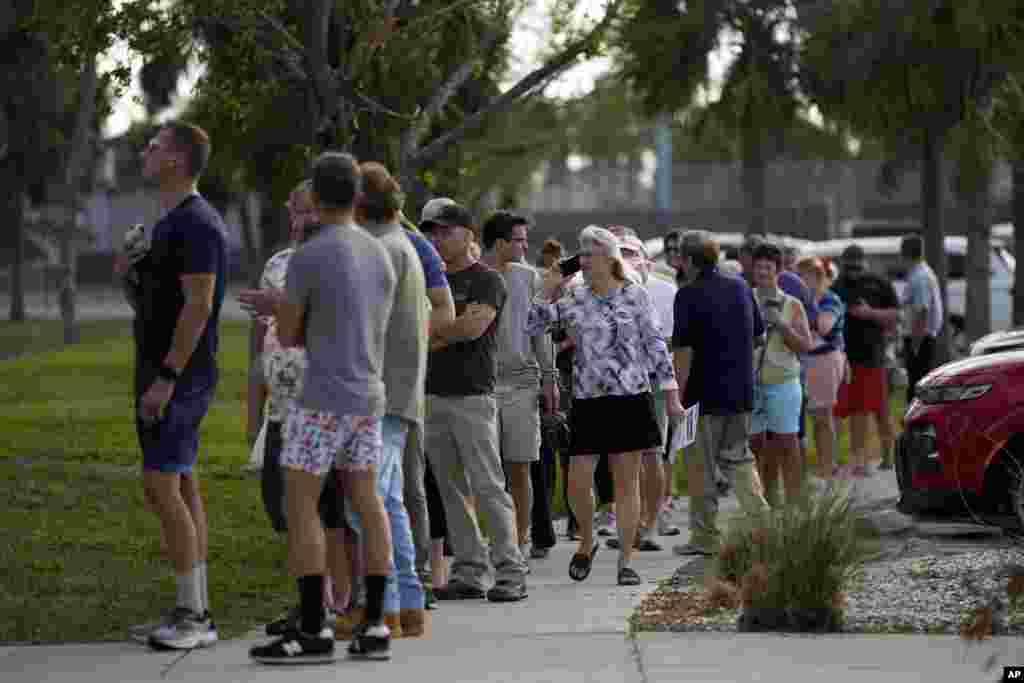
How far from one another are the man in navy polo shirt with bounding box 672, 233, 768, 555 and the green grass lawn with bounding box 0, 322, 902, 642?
94.8 inches

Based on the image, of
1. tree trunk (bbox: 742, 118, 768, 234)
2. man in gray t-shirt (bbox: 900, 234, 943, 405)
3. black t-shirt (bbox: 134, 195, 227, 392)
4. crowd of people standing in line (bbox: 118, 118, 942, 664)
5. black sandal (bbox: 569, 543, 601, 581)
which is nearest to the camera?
crowd of people standing in line (bbox: 118, 118, 942, 664)

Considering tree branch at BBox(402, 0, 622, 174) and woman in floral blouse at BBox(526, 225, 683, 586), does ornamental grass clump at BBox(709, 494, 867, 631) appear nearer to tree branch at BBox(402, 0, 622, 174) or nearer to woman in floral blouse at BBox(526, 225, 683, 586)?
woman in floral blouse at BBox(526, 225, 683, 586)

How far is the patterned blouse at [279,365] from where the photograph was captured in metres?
8.91

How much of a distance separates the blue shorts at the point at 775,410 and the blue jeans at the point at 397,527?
5.29 m

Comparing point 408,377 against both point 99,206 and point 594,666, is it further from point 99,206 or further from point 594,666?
point 99,206

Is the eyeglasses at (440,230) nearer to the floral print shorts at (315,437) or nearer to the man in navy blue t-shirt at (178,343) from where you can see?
the man in navy blue t-shirt at (178,343)

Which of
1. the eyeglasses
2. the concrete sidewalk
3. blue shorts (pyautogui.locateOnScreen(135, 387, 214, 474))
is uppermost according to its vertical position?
the eyeglasses

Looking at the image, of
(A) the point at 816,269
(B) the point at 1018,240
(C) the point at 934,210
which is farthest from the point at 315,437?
(B) the point at 1018,240

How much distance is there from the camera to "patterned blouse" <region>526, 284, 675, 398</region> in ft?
36.6

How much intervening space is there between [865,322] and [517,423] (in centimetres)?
692

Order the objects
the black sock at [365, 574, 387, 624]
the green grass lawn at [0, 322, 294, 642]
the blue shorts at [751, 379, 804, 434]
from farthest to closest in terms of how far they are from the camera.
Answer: the blue shorts at [751, 379, 804, 434] < the green grass lawn at [0, 322, 294, 642] < the black sock at [365, 574, 387, 624]

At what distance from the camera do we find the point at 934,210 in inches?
1062

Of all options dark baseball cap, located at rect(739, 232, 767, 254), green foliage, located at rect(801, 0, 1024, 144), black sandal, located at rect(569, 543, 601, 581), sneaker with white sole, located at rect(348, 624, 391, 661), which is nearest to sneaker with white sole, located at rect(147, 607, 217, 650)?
sneaker with white sole, located at rect(348, 624, 391, 661)

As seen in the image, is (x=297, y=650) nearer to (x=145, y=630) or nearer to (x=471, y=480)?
(x=145, y=630)
